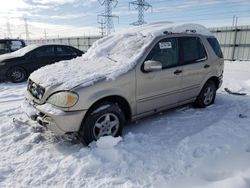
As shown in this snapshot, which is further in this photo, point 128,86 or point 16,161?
point 128,86

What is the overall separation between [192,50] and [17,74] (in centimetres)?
666

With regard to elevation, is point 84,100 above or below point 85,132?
above

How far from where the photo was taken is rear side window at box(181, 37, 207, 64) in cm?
466

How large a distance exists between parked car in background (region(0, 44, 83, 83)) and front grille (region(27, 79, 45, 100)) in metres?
5.30

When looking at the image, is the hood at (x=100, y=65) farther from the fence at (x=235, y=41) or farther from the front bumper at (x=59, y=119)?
the fence at (x=235, y=41)

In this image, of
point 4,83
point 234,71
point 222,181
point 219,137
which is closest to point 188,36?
point 219,137

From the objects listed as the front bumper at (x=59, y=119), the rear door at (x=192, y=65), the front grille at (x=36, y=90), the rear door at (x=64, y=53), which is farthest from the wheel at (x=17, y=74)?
the rear door at (x=192, y=65)

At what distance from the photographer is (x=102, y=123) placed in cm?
360

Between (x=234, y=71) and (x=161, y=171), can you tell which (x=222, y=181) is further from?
(x=234, y=71)

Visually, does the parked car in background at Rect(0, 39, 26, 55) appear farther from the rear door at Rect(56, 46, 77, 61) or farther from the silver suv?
the silver suv

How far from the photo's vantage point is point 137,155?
3.32 m

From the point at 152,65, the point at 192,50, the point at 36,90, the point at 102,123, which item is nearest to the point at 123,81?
the point at 152,65

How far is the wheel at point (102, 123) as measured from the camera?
3426 millimetres

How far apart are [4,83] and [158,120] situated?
6.61 m
